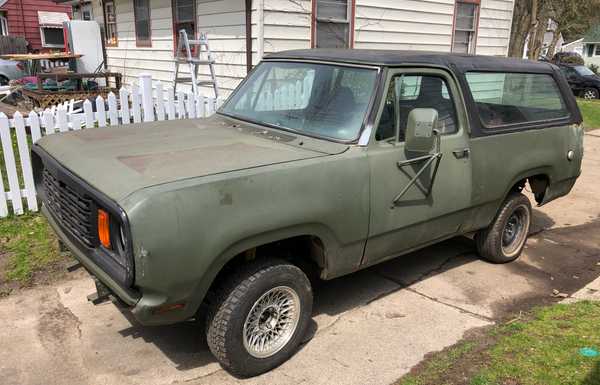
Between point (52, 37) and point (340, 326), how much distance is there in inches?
1033

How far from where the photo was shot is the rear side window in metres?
4.29

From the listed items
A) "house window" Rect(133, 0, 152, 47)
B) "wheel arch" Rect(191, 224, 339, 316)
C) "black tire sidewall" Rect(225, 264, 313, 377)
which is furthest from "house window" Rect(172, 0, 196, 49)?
"black tire sidewall" Rect(225, 264, 313, 377)

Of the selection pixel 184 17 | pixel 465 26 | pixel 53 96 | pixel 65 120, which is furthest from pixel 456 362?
pixel 465 26

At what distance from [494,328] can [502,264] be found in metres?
1.40

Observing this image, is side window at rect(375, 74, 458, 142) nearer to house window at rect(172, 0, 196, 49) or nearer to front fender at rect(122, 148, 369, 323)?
front fender at rect(122, 148, 369, 323)

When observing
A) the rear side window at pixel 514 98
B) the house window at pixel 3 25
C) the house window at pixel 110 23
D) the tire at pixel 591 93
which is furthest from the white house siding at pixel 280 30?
the house window at pixel 3 25

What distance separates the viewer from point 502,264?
197 inches

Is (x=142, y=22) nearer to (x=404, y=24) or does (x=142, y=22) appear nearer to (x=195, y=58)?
(x=195, y=58)

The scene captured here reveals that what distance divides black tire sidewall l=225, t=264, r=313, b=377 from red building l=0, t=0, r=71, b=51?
24686 millimetres

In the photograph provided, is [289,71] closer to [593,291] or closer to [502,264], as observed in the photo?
[502,264]

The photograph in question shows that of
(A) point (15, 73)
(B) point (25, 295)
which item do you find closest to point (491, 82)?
(B) point (25, 295)

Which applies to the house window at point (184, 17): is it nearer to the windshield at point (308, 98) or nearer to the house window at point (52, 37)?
the windshield at point (308, 98)

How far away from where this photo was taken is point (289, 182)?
294 centimetres

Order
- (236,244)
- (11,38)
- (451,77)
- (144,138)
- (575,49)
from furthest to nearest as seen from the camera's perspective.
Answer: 1. (575,49)
2. (11,38)
3. (451,77)
4. (144,138)
5. (236,244)
